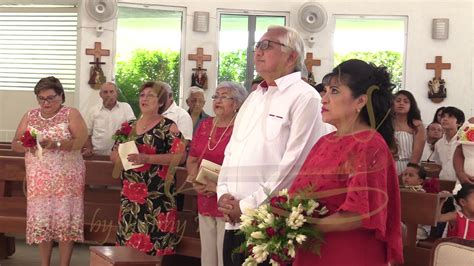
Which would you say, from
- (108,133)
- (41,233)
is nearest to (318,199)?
(41,233)

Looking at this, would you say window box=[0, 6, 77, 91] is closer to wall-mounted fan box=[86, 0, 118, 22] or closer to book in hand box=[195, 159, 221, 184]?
wall-mounted fan box=[86, 0, 118, 22]

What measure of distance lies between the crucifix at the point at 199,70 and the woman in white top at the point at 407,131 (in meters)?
4.48

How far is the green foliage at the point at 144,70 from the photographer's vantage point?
425 inches

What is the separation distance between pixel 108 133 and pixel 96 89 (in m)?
1.97

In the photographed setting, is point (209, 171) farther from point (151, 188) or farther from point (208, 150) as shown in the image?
point (151, 188)

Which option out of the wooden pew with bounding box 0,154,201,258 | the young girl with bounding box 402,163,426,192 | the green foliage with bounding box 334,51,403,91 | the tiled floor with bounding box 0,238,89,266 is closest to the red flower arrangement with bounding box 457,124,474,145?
the young girl with bounding box 402,163,426,192

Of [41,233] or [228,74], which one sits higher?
[228,74]

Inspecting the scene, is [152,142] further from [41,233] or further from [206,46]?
[206,46]

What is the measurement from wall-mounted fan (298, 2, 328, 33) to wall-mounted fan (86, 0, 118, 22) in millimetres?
2582

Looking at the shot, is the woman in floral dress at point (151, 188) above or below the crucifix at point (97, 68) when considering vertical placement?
below

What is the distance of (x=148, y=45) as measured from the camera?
11.4 metres

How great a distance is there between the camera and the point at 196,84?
11.2 meters

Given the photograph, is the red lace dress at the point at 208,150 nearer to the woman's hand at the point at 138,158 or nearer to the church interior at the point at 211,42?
the woman's hand at the point at 138,158

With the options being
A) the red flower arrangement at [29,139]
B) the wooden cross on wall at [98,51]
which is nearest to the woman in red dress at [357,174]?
the red flower arrangement at [29,139]
